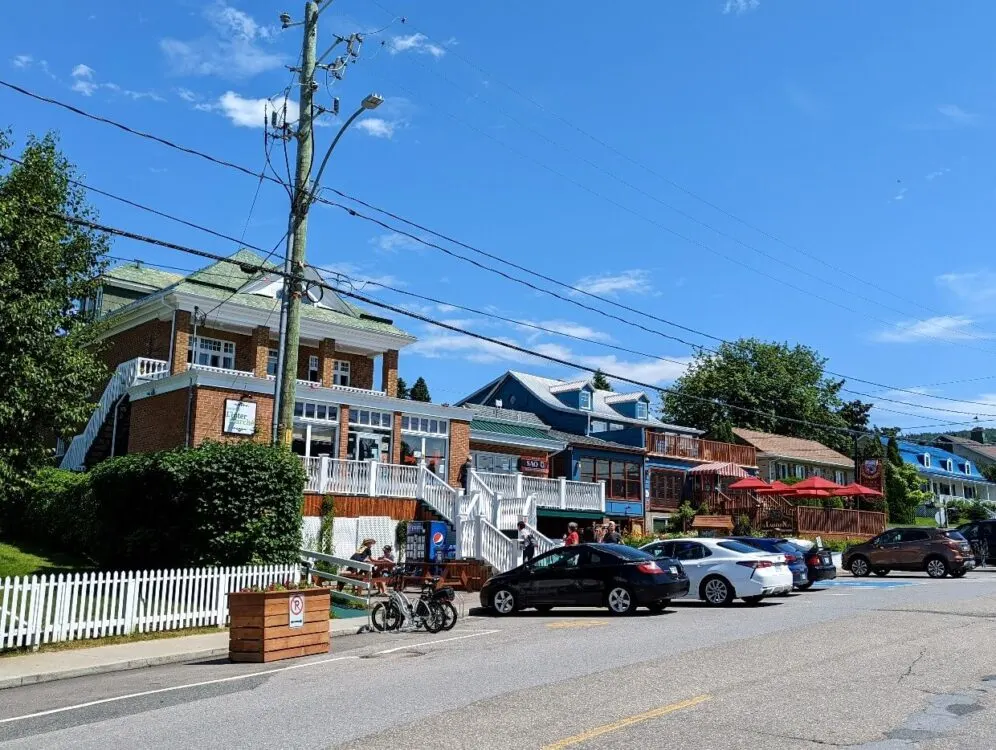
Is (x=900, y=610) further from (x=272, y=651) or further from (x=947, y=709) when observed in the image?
(x=272, y=651)

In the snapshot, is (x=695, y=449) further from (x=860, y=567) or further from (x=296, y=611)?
(x=296, y=611)

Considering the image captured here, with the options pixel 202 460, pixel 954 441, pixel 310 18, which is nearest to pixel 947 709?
pixel 202 460

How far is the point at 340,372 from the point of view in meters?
37.3

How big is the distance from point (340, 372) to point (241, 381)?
32.4ft

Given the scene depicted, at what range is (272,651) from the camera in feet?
42.4

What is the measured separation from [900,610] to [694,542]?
458cm

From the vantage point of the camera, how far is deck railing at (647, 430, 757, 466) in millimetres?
47959

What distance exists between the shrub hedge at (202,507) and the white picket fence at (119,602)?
852 mm

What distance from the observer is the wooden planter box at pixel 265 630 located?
12.9 meters

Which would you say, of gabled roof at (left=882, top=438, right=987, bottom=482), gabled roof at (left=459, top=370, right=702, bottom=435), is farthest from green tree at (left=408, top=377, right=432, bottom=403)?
gabled roof at (left=882, top=438, right=987, bottom=482)

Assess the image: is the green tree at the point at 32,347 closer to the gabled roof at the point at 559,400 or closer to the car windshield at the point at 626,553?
the car windshield at the point at 626,553

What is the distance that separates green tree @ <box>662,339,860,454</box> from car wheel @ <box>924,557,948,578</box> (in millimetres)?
45713

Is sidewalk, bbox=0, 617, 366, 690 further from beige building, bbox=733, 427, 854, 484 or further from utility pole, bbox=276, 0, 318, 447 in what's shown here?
beige building, bbox=733, 427, 854, 484

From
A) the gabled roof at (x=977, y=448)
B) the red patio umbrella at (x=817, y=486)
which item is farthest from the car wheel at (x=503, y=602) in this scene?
the gabled roof at (x=977, y=448)
